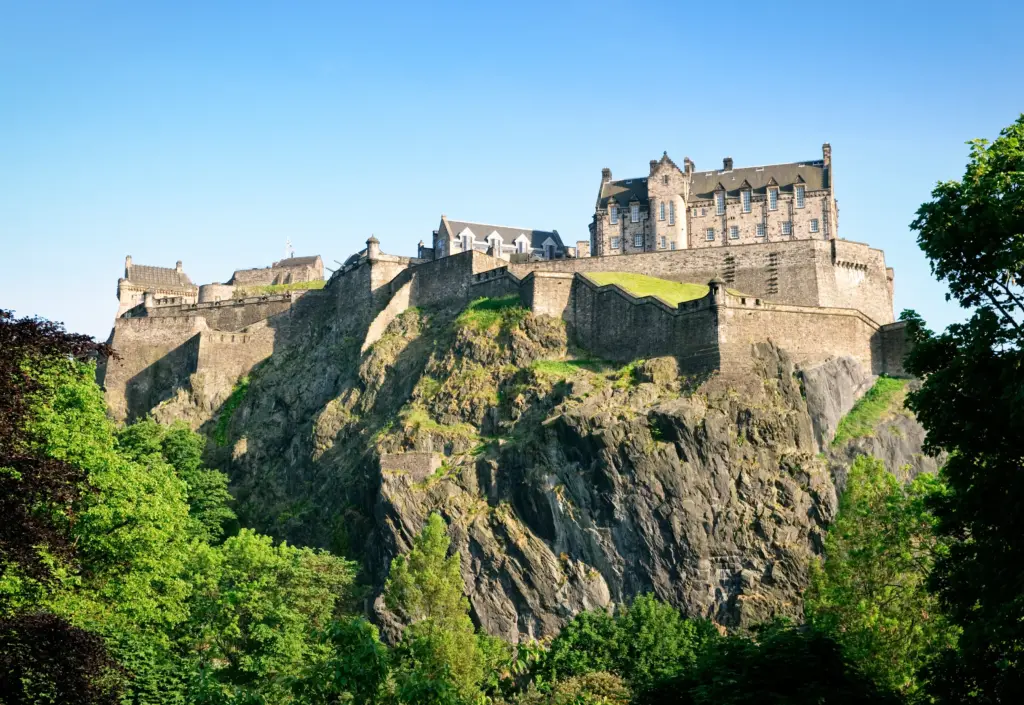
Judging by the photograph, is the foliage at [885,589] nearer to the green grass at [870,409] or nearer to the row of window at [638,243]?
the green grass at [870,409]

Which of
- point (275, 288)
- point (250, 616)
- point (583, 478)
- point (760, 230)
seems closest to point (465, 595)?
point (583, 478)

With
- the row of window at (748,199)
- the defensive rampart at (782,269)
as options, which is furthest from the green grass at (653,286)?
the row of window at (748,199)

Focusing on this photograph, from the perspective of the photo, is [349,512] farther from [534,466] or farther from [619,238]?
[619,238]

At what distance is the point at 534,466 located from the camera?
54344 millimetres

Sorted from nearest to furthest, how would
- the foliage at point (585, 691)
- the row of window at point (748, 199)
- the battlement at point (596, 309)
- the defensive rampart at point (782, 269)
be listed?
1. the foliage at point (585, 691)
2. the battlement at point (596, 309)
3. the defensive rampart at point (782, 269)
4. the row of window at point (748, 199)

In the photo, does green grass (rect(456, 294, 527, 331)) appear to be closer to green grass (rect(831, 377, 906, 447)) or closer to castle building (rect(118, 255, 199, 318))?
green grass (rect(831, 377, 906, 447))

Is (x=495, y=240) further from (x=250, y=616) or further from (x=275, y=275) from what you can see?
(x=250, y=616)

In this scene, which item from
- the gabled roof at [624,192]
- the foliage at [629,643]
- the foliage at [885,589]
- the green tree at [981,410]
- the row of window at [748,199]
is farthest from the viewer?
the gabled roof at [624,192]

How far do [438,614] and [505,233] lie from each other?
51553mm

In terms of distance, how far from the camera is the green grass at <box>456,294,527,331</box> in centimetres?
6384

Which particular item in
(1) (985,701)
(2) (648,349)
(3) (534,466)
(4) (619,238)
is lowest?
(1) (985,701)

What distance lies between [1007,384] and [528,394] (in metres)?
36.7

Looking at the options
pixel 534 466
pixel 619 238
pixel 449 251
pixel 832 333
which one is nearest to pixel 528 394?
pixel 534 466

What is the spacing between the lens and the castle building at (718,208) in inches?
3054
